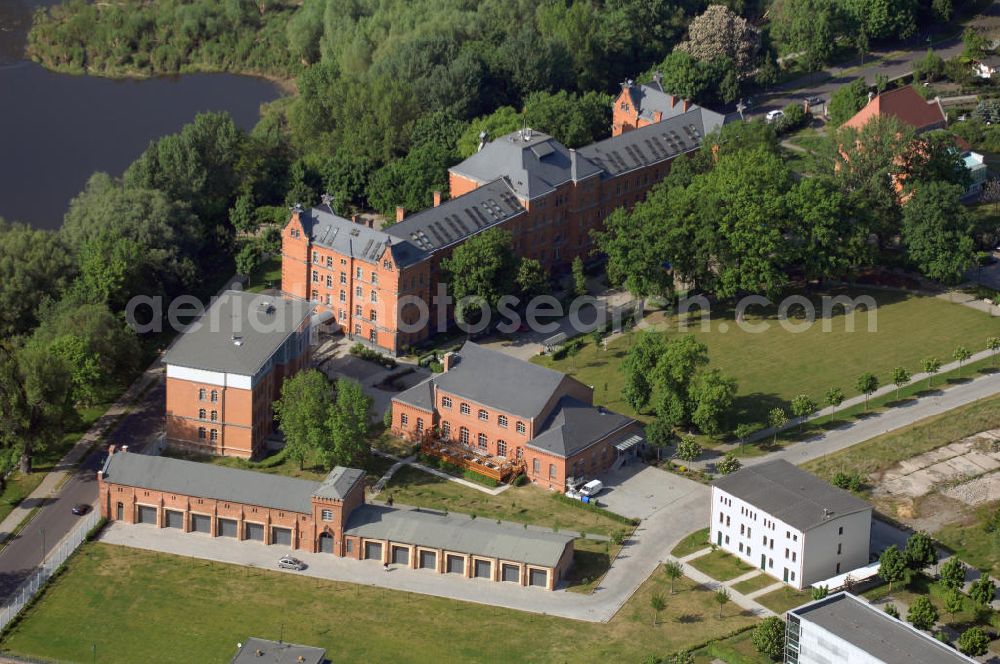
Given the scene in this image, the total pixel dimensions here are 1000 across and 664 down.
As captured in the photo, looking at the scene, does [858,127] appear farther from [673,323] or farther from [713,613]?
[713,613]

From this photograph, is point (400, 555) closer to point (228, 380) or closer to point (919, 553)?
point (228, 380)

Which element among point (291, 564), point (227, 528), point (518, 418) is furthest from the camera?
point (518, 418)

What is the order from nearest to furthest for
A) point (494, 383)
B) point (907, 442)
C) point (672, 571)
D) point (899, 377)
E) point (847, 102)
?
1. point (672, 571)
2. point (907, 442)
3. point (494, 383)
4. point (899, 377)
5. point (847, 102)

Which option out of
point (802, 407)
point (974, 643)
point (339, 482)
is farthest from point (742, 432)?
point (339, 482)

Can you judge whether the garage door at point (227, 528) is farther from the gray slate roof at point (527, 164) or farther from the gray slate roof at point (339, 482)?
the gray slate roof at point (527, 164)

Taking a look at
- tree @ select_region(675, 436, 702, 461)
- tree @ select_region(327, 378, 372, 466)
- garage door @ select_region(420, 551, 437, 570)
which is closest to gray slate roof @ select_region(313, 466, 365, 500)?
tree @ select_region(327, 378, 372, 466)
